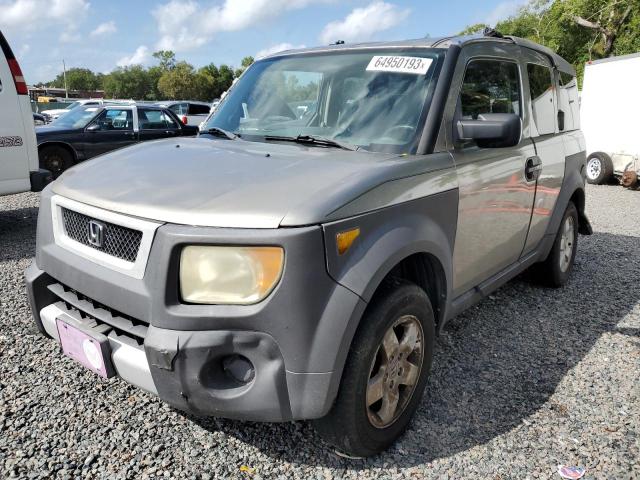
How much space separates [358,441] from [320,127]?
5.43ft

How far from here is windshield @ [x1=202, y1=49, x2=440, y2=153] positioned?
8.88 ft

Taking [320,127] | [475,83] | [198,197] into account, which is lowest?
[198,197]

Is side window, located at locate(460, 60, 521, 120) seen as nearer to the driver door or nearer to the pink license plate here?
the driver door

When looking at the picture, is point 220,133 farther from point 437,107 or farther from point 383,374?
point 383,374

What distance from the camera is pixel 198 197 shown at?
2.04m

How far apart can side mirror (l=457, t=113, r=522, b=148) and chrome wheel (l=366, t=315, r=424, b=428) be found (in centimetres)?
101

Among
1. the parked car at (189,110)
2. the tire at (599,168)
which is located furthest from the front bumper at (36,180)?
the parked car at (189,110)

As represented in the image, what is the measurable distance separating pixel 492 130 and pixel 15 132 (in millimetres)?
5493

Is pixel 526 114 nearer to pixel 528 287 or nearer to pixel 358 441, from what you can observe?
pixel 528 287

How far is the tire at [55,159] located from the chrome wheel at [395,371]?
381 inches

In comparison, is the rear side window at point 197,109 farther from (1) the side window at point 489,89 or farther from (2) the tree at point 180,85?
(2) the tree at point 180,85

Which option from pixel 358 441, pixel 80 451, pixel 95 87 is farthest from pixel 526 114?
pixel 95 87

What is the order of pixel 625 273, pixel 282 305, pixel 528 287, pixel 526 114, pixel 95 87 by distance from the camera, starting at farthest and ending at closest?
1. pixel 95 87
2. pixel 625 273
3. pixel 528 287
4. pixel 526 114
5. pixel 282 305

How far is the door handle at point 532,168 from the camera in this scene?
11.4 feet
